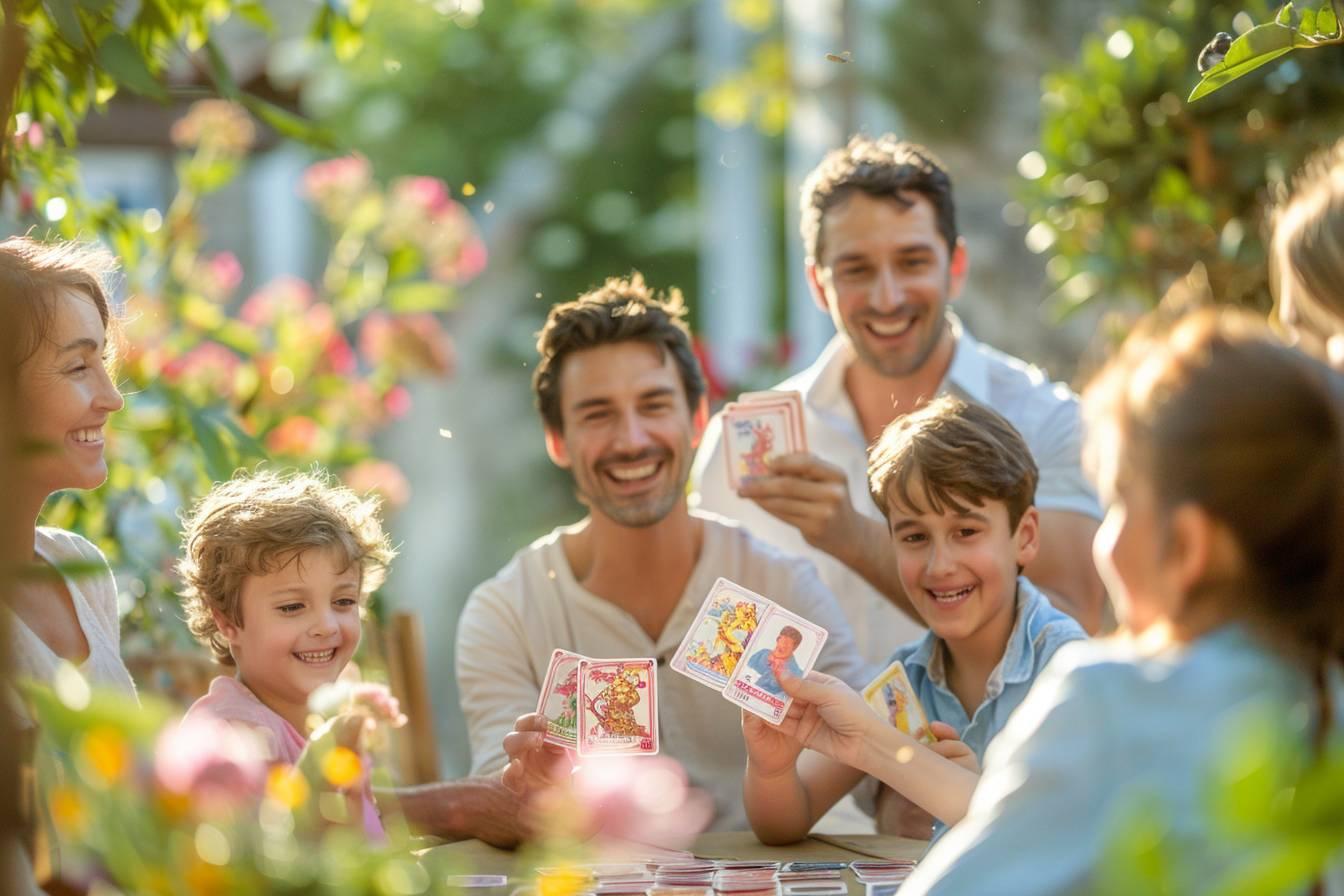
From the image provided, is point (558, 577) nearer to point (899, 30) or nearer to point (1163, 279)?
point (1163, 279)

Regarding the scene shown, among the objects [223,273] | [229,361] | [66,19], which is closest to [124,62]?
[66,19]

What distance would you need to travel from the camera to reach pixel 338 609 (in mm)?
2145

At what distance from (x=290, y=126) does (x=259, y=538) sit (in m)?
1.03

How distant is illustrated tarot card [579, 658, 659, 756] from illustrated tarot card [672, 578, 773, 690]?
3.8 inches

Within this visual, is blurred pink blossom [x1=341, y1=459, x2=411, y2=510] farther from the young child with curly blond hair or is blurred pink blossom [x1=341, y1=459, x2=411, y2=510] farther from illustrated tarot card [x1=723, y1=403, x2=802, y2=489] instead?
the young child with curly blond hair

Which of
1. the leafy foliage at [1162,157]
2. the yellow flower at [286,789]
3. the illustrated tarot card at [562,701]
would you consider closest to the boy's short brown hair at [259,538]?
the illustrated tarot card at [562,701]

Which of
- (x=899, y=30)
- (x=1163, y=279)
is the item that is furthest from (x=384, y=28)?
(x=1163, y=279)

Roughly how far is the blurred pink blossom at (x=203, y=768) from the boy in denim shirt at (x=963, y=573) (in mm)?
1099

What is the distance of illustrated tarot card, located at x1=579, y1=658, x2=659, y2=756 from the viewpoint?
7.43 feet

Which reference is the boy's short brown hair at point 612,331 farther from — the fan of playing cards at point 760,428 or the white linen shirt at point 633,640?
the white linen shirt at point 633,640

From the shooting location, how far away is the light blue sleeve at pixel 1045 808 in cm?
116

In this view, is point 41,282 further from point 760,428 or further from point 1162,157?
point 1162,157

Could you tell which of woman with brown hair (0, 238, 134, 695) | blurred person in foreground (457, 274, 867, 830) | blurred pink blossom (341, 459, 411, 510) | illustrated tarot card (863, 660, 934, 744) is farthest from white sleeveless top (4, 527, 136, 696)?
blurred pink blossom (341, 459, 411, 510)

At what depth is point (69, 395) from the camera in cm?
201
